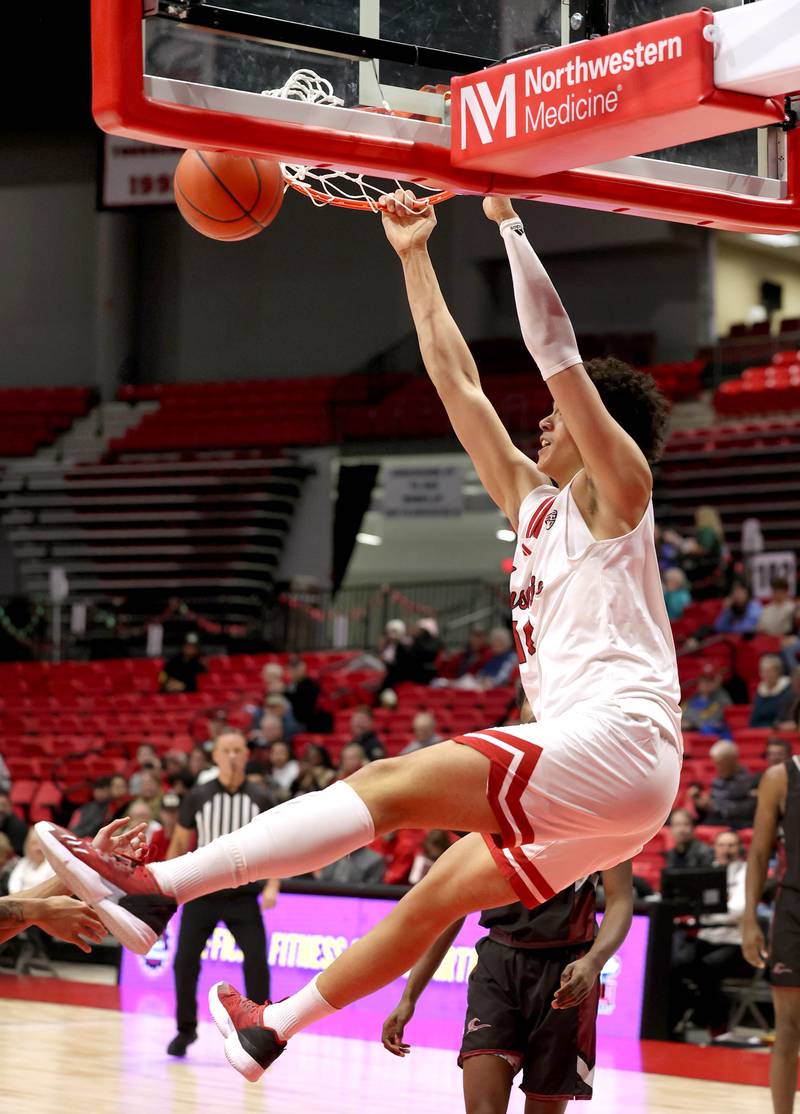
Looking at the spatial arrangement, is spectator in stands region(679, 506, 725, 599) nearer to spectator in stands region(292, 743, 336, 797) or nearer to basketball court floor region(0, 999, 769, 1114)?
spectator in stands region(292, 743, 336, 797)

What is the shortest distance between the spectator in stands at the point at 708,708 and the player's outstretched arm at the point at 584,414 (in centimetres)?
1050

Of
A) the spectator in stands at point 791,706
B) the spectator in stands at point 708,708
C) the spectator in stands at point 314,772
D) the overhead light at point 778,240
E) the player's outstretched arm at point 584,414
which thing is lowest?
the spectator in stands at point 314,772

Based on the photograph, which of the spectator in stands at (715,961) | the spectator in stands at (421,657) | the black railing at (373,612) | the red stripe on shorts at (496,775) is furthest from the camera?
the black railing at (373,612)

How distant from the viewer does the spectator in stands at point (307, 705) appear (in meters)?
16.7

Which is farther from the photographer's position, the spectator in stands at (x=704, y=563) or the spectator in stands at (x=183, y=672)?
the spectator in stands at (x=183, y=672)

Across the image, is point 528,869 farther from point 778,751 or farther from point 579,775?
point 778,751

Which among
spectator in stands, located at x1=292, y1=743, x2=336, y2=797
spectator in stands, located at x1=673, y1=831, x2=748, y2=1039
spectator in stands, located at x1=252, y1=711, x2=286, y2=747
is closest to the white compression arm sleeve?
spectator in stands, located at x1=673, y1=831, x2=748, y2=1039

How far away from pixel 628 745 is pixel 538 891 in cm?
53

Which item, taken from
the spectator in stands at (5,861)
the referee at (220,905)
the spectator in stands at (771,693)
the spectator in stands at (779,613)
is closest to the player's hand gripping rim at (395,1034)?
the referee at (220,905)

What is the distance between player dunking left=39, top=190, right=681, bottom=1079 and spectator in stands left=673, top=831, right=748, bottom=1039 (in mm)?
6040

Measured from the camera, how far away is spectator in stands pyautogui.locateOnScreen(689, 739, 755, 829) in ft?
37.5

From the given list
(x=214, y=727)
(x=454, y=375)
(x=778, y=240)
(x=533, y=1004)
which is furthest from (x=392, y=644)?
(x=454, y=375)

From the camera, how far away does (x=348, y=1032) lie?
34.2 feet

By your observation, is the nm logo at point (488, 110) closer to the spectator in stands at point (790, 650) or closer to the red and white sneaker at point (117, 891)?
the red and white sneaker at point (117, 891)
